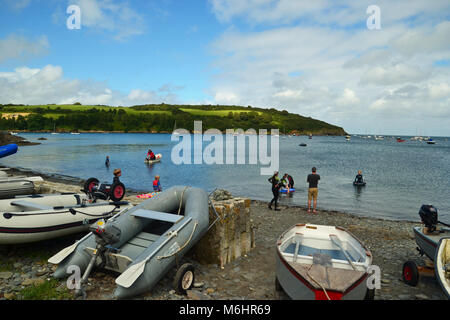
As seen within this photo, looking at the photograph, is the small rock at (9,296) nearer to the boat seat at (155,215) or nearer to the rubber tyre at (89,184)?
the boat seat at (155,215)

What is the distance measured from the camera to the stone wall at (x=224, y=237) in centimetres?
766

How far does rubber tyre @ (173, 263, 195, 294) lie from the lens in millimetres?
5887

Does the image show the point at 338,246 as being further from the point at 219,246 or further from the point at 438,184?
the point at 438,184

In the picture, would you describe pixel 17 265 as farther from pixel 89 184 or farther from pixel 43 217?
pixel 89 184

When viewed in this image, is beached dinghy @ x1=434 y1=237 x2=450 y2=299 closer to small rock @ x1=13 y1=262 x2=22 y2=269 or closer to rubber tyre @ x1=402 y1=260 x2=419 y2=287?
rubber tyre @ x1=402 y1=260 x2=419 y2=287

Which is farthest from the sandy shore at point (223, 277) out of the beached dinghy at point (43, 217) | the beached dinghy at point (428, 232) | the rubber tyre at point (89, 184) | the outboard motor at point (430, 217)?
the rubber tyre at point (89, 184)

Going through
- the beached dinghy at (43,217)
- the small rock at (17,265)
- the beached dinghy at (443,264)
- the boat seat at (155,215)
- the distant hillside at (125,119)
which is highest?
the distant hillside at (125,119)

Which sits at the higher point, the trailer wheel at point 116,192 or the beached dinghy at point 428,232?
the trailer wheel at point 116,192

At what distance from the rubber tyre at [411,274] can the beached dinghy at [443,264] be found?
92cm

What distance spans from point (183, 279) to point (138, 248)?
1206 mm

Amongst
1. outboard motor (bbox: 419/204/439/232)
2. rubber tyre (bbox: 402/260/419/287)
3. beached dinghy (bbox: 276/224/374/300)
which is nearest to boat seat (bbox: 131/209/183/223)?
beached dinghy (bbox: 276/224/374/300)

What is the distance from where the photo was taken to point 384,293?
6762 mm

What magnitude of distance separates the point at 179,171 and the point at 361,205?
24457 millimetres

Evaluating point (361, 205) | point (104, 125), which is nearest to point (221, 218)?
point (361, 205)
